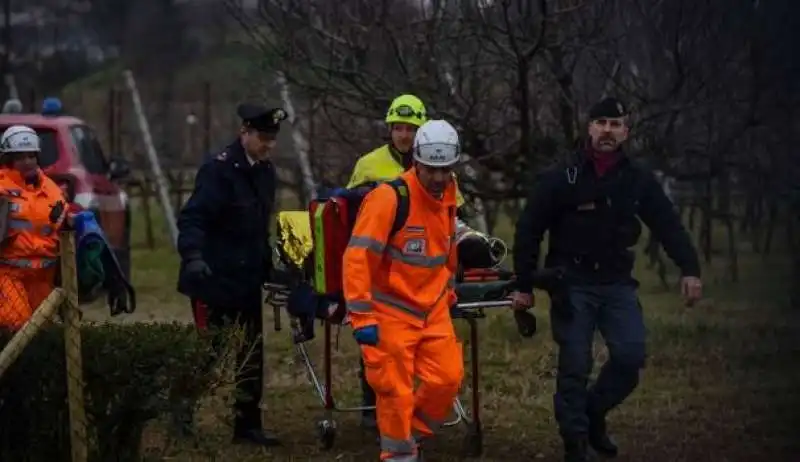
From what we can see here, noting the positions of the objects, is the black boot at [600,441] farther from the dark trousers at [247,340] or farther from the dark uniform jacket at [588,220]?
the dark trousers at [247,340]

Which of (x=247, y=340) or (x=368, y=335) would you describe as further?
(x=247, y=340)

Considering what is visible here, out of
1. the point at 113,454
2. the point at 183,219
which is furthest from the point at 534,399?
the point at 113,454

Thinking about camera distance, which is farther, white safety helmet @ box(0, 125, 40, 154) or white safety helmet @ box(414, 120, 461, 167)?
white safety helmet @ box(0, 125, 40, 154)

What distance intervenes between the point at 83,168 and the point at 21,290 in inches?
260

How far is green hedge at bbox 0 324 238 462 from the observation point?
20.1 ft

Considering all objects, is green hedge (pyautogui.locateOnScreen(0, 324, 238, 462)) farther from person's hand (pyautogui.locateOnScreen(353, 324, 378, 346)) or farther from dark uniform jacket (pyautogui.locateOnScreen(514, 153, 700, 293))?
dark uniform jacket (pyautogui.locateOnScreen(514, 153, 700, 293))

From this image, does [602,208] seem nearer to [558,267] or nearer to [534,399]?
[558,267]

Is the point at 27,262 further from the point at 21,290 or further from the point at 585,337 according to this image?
the point at 585,337

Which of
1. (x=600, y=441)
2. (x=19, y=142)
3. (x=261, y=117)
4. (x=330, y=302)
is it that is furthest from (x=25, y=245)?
(x=600, y=441)

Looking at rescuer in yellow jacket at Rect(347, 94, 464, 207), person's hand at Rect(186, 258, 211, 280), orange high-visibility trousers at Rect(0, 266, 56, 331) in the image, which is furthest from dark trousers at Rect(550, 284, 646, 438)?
orange high-visibility trousers at Rect(0, 266, 56, 331)

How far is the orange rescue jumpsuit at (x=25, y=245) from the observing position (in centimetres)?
819

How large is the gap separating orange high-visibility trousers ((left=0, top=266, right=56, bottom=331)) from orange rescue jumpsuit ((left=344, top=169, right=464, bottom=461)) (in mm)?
2032

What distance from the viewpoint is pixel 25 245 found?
A: 27.0 feet

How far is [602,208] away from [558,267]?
1.15ft
